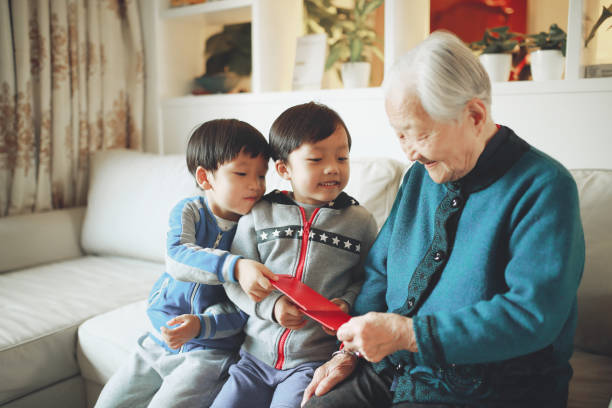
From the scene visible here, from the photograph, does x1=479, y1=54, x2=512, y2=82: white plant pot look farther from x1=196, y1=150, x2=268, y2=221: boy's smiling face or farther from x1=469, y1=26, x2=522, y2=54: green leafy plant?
x1=196, y1=150, x2=268, y2=221: boy's smiling face

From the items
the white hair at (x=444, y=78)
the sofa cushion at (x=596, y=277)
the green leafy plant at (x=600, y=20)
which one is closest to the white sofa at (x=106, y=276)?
the sofa cushion at (x=596, y=277)

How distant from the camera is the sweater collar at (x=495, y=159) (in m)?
0.99

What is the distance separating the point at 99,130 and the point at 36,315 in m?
1.31

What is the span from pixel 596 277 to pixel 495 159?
52cm

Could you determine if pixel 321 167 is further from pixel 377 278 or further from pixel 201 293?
pixel 201 293

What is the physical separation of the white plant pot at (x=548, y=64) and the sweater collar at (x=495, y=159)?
0.85m

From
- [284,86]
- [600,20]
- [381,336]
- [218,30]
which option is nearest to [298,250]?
[381,336]

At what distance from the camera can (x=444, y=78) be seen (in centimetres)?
92

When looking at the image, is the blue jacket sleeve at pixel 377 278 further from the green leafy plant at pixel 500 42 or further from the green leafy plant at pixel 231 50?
the green leafy plant at pixel 231 50

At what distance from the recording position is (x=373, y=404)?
107 cm

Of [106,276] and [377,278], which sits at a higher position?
[377,278]

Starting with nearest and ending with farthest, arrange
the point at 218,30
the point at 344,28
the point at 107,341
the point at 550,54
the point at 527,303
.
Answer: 1. the point at 527,303
2. the point at 107,341
3. the point at 550,54
4. the point at 344,28
5. the point at 218,30

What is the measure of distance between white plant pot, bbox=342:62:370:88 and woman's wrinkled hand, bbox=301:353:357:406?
1.33m

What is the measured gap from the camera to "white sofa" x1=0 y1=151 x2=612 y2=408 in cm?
128
